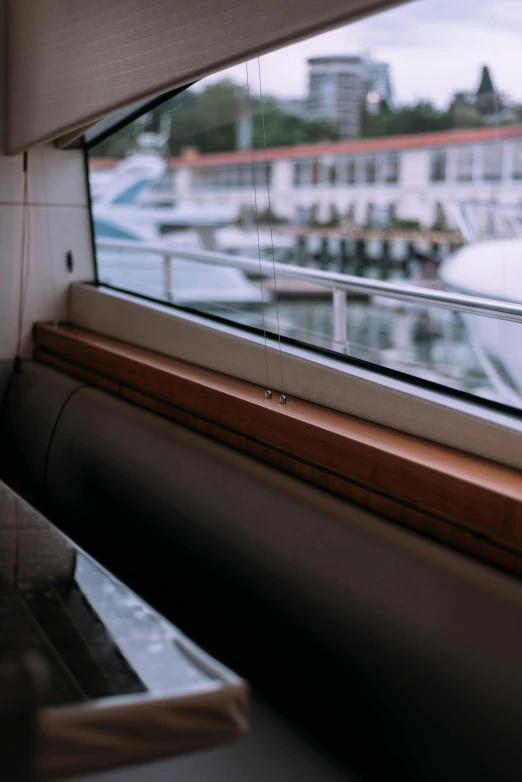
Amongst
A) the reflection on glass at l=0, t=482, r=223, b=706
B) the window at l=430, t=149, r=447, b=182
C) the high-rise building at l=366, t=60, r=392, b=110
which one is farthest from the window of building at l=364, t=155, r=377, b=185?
the reflection on glass at l=0, t=482, r=223, b=706

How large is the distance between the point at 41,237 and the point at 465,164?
673cm

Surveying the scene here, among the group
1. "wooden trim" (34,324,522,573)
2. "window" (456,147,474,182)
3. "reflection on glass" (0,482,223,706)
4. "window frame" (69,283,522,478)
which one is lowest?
"reflection on glass" (0,482,223,706)

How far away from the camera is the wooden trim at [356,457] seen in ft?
4.21

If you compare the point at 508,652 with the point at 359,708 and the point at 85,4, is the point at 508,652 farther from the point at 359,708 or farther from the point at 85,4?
the point at 85,4

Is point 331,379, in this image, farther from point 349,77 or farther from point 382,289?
point 349,77

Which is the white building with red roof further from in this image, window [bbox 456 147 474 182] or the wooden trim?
the wooden trim

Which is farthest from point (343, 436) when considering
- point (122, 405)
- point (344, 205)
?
point (344, 205)

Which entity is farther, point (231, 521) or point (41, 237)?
point (41, 237)

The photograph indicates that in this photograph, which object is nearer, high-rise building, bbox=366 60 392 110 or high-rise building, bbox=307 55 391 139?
high-rise building, bbox=366 60 392 110

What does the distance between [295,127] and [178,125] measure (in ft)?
13.2

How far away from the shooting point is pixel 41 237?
130 inches

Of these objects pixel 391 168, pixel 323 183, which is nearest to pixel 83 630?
pixel 391 168

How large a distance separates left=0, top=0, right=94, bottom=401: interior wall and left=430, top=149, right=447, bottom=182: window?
1008 cm

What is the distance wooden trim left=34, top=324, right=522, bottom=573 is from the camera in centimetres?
128
